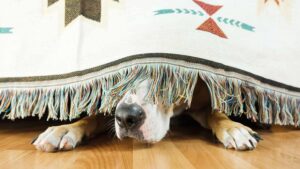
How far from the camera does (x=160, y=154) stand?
1.05m

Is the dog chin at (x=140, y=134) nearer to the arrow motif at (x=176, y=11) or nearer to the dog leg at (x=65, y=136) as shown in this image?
the dog leg at (x=65, y=136)

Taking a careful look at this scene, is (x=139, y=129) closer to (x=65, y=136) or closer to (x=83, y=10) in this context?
(x=65, y=136)

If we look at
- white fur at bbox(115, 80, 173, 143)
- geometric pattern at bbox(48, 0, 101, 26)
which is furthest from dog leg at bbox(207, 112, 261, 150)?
geometric pattern at bbox(48, 0, 101, 26)

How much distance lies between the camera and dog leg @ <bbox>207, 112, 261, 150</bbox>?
1107mm

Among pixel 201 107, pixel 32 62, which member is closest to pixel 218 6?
pixel 201 107

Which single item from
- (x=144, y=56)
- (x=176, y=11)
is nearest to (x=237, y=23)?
(x=176, y=11)

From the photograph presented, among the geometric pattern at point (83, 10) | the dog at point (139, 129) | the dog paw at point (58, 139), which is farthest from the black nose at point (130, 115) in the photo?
the geometric pattern at point (83, 10)

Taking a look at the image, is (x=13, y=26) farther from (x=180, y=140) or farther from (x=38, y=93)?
(x=180, y=140)

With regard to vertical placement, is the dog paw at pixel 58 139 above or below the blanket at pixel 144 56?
below

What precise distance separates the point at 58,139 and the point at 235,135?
21.6 inches

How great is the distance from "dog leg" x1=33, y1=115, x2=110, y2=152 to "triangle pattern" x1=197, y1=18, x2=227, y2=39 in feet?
1.69

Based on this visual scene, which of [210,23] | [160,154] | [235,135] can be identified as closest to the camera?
[160,154]

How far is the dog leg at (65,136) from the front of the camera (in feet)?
→ 3.65

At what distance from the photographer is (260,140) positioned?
4.00ft
